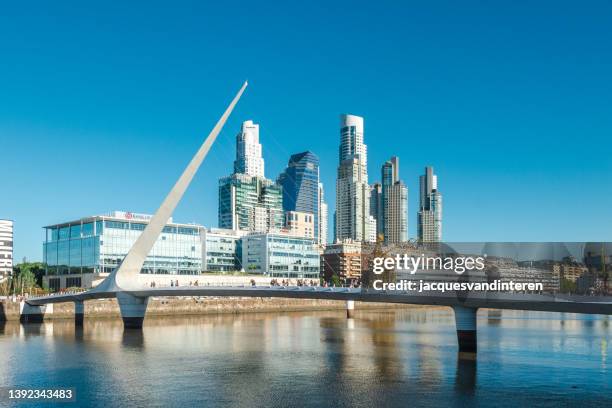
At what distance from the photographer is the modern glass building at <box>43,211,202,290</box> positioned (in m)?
90.8

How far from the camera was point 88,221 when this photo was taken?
92562 millimetres

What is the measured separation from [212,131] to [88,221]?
41.3 m

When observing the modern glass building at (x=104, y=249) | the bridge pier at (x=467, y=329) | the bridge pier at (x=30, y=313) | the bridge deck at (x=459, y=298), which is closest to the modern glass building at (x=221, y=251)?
the modern glass building at (x=104, y=249)

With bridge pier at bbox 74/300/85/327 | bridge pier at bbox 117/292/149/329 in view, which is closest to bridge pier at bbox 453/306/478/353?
bridge pier at bbox 117/292/149/329

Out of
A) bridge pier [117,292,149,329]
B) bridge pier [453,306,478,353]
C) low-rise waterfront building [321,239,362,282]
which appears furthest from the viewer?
low-rise waterfront building [321,239,362,282]

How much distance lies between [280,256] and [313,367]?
280ft

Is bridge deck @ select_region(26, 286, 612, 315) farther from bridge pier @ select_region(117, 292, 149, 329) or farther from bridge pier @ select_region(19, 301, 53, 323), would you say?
bridge pier @ select_region(19, 301, 53, 323)

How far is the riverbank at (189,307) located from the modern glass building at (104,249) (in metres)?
18.6

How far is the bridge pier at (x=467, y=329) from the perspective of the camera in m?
37.1

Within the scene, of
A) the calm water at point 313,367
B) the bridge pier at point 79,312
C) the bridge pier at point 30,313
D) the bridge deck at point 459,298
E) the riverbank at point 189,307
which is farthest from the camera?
the riverbank at point 189,307

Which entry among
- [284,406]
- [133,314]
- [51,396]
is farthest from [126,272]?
[284,406]

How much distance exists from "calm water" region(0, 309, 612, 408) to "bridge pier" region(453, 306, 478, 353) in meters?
0.82

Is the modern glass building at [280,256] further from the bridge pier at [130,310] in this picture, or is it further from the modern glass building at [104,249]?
the bridge pier at [130,310]

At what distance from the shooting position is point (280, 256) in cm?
11819
